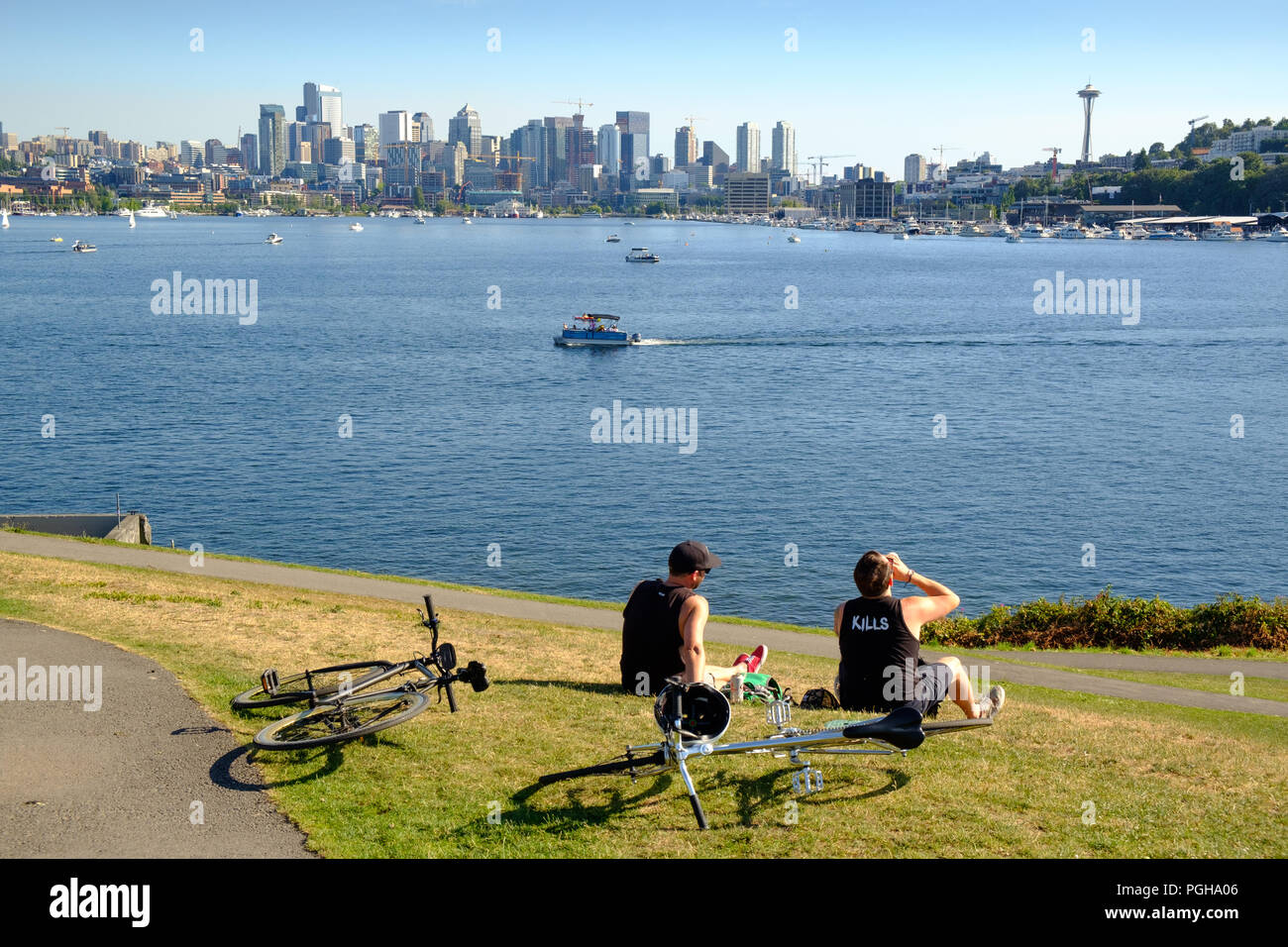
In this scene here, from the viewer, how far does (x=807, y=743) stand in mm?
8641

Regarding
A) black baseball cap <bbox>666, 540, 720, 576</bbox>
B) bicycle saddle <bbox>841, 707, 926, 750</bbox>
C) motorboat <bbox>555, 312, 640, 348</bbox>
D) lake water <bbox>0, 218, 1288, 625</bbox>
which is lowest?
lake water <bbox>0, 218, 1288, 625</bbox>

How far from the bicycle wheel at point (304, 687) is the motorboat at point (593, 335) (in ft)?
248

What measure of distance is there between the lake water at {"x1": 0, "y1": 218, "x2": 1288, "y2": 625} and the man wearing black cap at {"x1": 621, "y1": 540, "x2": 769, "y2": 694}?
21702 millimetres

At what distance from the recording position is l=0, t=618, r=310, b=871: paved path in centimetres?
837

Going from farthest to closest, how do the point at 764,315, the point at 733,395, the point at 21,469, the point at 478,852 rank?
the point at 764,315 < the point at 733,395 < the point at 21,469 < the point at 478,852

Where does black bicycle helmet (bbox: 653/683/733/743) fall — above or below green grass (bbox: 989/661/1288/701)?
above

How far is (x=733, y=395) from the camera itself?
226 feet

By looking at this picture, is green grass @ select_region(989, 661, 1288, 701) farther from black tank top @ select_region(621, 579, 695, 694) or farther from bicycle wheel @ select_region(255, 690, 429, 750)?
bicycle wheel @ select_region(255, 690, 429, 750)

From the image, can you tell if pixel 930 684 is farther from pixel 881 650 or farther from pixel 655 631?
pixel 655 631

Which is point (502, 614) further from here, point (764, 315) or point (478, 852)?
point (764, 315)

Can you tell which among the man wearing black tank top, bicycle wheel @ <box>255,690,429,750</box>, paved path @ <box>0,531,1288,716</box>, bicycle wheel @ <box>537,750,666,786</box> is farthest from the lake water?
bicycle wheel @ <box>537,750,666,786</box>
